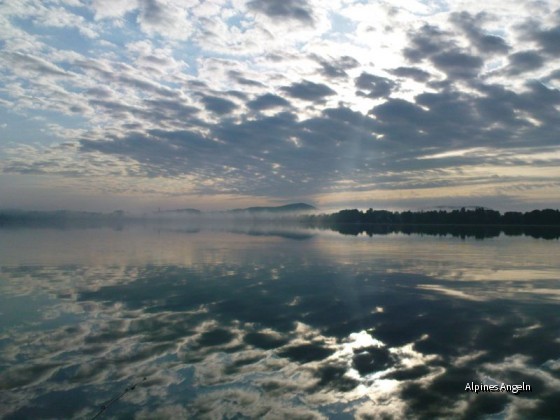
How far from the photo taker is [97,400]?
1059cm

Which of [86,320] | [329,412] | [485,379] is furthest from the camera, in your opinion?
[86,320]

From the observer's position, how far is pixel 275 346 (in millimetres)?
14969

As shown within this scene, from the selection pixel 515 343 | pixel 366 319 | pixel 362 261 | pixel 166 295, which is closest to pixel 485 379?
pixel 515 343

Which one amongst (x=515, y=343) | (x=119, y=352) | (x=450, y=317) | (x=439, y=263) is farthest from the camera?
(x=439, y=263)

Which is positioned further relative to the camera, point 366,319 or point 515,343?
point 366,319

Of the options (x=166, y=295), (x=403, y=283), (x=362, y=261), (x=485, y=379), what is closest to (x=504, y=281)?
(x=403, y=283)

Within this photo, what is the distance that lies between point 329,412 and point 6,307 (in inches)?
702

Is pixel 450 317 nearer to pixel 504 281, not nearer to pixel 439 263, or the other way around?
pixel 504 281

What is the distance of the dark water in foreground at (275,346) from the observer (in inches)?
415

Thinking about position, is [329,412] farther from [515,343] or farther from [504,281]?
[504,281]

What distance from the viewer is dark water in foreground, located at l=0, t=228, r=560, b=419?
10.5m

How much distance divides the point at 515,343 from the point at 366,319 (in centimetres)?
598

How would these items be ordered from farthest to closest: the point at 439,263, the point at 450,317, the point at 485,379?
the point at 439,263
the point at 450,317
the point at 485,379

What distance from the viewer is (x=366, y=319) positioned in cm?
1911
